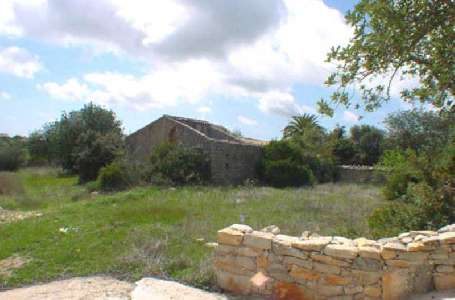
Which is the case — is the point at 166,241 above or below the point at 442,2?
below

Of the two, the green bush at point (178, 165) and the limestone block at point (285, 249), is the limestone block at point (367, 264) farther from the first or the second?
the green bush at point (178, 165)

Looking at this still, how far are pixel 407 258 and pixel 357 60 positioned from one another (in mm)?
3850

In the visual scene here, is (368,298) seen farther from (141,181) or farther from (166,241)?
(141,181)

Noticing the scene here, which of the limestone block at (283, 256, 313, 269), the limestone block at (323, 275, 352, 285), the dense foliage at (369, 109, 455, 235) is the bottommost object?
the limestone block at (323, 275, 352, 285)

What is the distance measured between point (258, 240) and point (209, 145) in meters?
15.2

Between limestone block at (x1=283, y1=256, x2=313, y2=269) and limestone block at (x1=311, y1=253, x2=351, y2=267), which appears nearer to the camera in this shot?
limestone block at (x1=311, y1=253, x2=351, y2=267)

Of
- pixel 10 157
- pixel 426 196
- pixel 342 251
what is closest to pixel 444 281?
pixel 342 251

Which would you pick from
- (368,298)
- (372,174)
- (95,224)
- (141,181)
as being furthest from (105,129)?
(368,298)

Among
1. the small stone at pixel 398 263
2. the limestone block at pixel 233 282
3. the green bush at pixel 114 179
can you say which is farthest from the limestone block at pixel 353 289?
the green bush at pixel 114 179

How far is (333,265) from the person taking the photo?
5602 millimetres

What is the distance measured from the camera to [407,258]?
5355 millimetres

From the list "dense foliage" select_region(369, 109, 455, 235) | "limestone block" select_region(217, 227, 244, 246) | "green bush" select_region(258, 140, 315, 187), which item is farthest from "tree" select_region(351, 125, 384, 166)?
"limestone block" select_region(217, 227, 244, 246)

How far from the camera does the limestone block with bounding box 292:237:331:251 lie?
573 centimetres

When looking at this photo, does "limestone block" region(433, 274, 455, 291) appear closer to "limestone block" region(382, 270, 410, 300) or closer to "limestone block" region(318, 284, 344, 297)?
"limestone block" region(382, 270, 410, 300)
